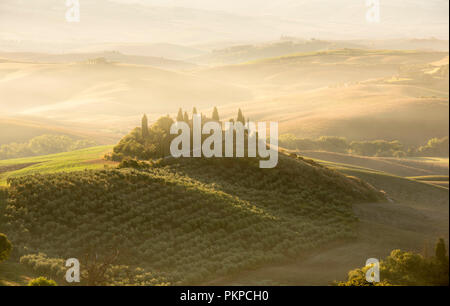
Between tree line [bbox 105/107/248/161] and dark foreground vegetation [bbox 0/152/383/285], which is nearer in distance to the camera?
dark foreground vegetation [bbox 0/152/383/285]

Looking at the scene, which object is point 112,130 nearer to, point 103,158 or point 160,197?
point 103,158

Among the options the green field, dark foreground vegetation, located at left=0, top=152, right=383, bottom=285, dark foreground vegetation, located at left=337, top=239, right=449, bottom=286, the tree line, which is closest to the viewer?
dark foreground vegetation, located at left=0, top=152, right=383, bottom=285

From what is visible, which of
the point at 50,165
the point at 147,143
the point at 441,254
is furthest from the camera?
A: the point at 147,143

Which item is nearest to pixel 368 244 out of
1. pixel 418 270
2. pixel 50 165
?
pixel 418 270

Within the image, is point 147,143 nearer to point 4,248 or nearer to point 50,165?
point 50,165

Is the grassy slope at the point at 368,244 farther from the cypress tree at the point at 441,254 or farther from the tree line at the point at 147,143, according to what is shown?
the tree line at the point at 147,143

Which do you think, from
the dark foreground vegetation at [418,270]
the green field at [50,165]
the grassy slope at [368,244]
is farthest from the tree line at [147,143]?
the dark foreground vegetation at [418,270]

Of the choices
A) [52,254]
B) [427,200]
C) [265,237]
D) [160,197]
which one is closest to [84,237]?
[52,254]

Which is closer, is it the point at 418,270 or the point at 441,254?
the point at 441,254

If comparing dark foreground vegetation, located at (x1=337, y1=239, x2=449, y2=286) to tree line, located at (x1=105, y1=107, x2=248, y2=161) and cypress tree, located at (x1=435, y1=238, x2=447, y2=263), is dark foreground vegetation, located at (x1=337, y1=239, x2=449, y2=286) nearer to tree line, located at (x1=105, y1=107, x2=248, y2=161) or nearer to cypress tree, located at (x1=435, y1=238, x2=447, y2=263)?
cypress tree, located at (x1=435, y1=238, x2=447, y2=263)

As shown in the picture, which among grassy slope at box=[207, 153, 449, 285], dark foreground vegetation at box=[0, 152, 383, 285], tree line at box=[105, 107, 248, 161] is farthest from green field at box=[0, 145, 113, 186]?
grassy slope at box=[207, 153, 449, 285]
